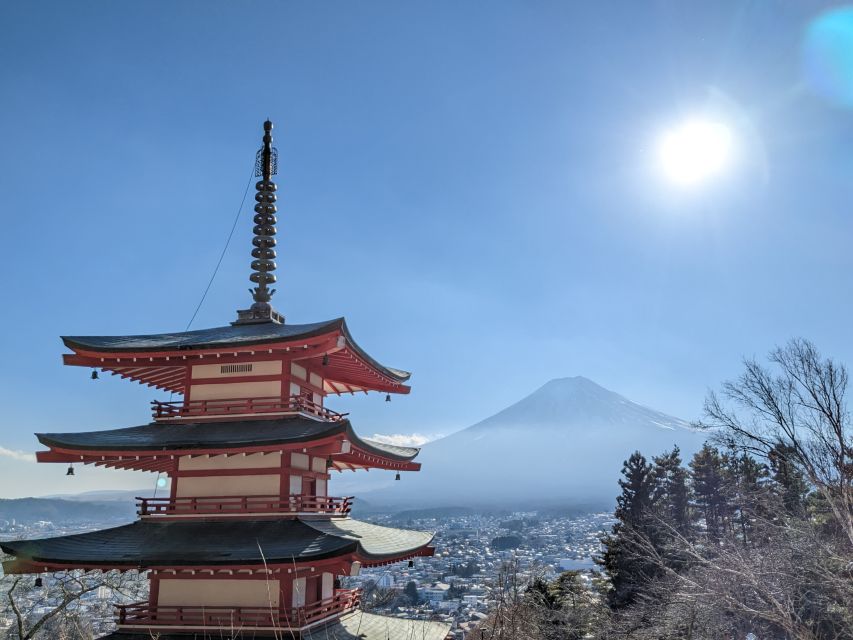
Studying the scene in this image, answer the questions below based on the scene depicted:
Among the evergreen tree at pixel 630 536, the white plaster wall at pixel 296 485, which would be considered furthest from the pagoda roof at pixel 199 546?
the evergreen tree at pixel 630 536

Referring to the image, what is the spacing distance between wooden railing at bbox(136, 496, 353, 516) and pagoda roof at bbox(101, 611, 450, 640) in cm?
205

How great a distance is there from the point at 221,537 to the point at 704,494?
3441cm

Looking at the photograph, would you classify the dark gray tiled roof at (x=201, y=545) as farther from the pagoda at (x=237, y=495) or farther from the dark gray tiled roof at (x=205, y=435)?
the dark gray tiled roof at (x=205, y=435)

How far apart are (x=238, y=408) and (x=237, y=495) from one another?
5.58 feet

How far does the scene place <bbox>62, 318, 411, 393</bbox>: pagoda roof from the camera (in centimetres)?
1205

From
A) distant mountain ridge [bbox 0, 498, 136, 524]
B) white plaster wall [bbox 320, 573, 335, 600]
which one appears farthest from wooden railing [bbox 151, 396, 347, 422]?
distant mountain ridge [bbox 0, 498, 136, 524]

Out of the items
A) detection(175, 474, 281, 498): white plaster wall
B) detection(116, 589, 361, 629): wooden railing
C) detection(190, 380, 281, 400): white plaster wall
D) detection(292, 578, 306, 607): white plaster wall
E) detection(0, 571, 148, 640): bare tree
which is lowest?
detection(0, 571, 148, 640): bare tree

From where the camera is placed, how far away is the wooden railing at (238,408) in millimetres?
12477

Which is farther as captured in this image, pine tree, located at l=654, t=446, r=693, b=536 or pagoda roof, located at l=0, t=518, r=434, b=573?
pine tree, located at l=654, t=446, r=693, b=536

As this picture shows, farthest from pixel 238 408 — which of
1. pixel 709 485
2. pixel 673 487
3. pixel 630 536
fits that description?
pixel 709 485

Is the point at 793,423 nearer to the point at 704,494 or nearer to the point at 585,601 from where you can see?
the point at 585,601

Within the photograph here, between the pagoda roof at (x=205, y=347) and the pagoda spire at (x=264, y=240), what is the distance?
0.48m

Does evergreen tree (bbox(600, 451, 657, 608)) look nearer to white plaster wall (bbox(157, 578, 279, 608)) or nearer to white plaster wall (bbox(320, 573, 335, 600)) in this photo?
white plaster wall (bbox(320, 573, 335, 600))

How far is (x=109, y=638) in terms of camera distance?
11.1 m
